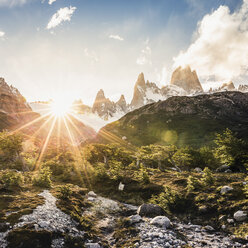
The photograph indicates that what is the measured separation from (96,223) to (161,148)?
106ft

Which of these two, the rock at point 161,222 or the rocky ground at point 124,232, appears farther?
the rock at point 161,222

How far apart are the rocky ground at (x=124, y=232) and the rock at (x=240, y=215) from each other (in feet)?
7.74

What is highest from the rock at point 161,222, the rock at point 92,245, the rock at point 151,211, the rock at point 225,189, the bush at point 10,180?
the bush at point 10,180

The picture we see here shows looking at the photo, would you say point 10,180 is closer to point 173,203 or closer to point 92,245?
point 92,245

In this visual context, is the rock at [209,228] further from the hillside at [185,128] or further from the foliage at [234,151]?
the hillside at [185,128]

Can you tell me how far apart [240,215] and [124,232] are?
1099 cm

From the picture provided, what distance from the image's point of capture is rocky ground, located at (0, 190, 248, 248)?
37.0 ft

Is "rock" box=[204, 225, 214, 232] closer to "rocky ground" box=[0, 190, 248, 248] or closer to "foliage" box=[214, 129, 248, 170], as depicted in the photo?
"rocky ground" box=[0, 190, 248, 248]

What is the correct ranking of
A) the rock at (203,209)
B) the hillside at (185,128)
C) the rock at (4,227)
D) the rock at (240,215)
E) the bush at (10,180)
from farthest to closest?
1. the hillside at (185,128)
2. the bush at (10,180)
3. the rock at (203,209)
4. the rock at (240,215)
5. the rock at (4,227)

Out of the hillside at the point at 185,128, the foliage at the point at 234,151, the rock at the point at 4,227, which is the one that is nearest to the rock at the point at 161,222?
the rock at the point at 4,227

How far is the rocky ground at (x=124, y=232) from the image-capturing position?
11281 mm

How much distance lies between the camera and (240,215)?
1362 centimetres

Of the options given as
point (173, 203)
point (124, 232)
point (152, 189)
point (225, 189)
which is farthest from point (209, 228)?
point (152, 189)

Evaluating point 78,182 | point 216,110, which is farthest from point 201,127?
point 78,182
